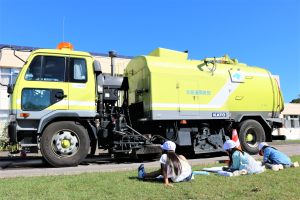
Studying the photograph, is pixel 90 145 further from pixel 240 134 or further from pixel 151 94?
pixel 240 134

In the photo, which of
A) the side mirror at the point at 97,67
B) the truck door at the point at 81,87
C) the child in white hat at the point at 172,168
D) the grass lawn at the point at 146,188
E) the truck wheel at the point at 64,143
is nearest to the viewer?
the grass lawn at the point at 146,188

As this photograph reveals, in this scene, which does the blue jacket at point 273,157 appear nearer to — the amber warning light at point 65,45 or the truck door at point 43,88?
the truck door at point 43,88

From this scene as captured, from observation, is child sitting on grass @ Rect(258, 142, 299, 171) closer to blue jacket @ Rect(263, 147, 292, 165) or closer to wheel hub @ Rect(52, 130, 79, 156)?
blue jacket @ Rect(263, 147, 292, 165)

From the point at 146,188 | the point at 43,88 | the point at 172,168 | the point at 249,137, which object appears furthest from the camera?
the point at 249,137

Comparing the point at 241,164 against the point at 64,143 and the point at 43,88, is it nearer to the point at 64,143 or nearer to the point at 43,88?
the point at 64,143

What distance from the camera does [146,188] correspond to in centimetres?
712

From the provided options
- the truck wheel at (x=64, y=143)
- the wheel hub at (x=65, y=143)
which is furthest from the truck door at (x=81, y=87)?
the wheel hub at (x=65, y=143)

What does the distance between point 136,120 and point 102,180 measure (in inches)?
203

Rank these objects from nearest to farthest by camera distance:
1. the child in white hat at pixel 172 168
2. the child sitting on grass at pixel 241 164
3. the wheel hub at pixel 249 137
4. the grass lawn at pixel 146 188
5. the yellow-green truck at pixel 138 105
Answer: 1. the grass lawn at pixel 146 188
2. the child in white hat at pixel 172 168
3. the child sitting on grass at pixel 241 164
4. the yellow-green truck at pixel 138 105
5. the wheel hub at pixel 249 137

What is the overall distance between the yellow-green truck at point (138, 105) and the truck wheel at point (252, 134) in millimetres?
35

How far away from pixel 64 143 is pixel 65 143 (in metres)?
0.03

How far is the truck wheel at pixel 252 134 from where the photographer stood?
46.9ft

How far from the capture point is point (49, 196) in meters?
6.49

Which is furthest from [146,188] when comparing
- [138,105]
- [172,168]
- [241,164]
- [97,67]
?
[138,105]
